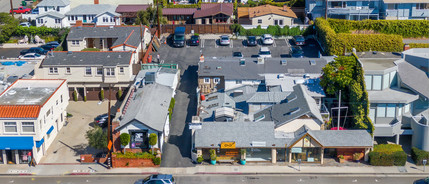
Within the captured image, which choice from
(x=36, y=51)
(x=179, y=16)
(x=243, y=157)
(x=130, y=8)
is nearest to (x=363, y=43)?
(x=243, y=157)

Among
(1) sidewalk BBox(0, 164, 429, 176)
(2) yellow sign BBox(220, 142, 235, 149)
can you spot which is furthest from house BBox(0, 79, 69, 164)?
(2) yellow sign BBox(220, 142, 235, 149)

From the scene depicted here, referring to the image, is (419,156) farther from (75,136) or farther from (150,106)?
(75,136)

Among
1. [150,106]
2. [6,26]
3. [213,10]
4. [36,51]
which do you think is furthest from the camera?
[6,26]

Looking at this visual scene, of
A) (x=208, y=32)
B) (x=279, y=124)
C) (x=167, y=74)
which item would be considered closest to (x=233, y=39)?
(x=208, y=32)

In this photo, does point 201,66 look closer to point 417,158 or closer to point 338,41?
point 338,41

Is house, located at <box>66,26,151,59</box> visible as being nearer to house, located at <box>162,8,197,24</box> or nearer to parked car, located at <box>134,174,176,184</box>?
house, located at <box>162,8,197,24</box>

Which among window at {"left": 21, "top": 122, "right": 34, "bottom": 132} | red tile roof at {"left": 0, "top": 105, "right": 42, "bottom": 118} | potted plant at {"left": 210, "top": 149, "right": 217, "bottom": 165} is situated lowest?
potted plant at {"left": 210, "top": 149, "right": 217, "bottom": 165}
